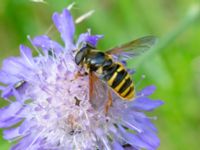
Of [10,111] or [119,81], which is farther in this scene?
[10,111]

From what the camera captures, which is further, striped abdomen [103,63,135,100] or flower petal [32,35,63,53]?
flower petal [32,35,63,53]

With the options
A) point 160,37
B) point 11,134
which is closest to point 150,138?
point 11,134

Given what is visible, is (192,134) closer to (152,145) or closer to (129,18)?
(129,18)

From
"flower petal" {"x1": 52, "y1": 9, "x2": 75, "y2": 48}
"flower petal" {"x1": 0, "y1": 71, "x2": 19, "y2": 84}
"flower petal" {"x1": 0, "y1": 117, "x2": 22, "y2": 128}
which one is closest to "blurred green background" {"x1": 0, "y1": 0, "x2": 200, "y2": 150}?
"flower petal" {"x1": 52, "y1": 9, "x2": 75, "y2": 48}

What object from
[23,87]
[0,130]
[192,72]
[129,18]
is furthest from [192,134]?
[23,87]

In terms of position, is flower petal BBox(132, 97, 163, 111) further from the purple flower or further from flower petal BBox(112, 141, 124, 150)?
flower petal BBox(112, 141, 124, 150)

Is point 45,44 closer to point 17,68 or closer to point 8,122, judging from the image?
point 17,68

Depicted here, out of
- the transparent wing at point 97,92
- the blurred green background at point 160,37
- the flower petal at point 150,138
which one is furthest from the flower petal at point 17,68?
the blurred green background at point 160,37
